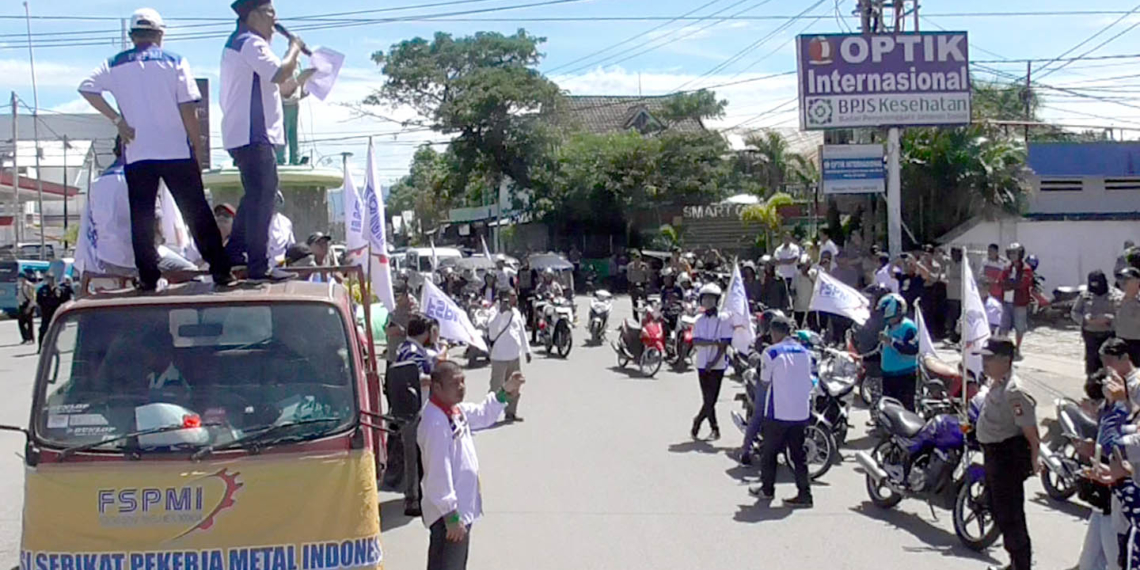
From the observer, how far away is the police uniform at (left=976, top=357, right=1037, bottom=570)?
7398 millimetres

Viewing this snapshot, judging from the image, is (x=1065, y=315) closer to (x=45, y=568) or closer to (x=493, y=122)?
(x=45, y=568)

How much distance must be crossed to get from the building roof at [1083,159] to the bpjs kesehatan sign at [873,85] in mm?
9200

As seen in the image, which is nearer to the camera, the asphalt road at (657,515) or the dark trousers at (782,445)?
the asphalt road at (657,515)

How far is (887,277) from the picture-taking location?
63.8 feet

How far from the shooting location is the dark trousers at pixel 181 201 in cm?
645

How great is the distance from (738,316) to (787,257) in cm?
1005

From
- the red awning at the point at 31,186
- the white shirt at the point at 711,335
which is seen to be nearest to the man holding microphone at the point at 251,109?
the white shirt at the point at 711,335

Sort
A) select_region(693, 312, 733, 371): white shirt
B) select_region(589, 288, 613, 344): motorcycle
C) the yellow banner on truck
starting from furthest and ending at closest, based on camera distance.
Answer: select_region(589, 288, 613, 344): motorcycle, select_region(693, 312, 733, 371): white shirt, the yellow banner on truck

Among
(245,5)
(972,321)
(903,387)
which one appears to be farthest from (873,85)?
(245,5)

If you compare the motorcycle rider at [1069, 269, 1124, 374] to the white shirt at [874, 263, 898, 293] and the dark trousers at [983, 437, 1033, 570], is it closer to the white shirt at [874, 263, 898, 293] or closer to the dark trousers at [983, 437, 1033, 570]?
the dark trousers at [983, 437, 1033, 570]

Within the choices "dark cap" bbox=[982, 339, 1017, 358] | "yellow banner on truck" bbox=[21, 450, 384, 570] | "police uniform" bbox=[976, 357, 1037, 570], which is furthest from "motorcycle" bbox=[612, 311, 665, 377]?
"yellow banner on truck" bbox=[21, 450, 384, 570]

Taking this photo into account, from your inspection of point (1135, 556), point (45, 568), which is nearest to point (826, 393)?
point (1135, 556)

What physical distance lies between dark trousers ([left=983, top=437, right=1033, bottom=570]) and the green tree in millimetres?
41164

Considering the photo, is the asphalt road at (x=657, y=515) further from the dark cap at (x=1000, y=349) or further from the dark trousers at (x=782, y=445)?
the dark cap at (x=1000, y=349)
